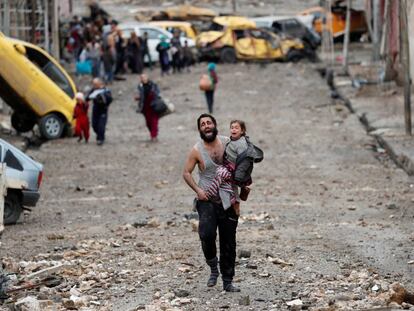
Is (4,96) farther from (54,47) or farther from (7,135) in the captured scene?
(54,47)

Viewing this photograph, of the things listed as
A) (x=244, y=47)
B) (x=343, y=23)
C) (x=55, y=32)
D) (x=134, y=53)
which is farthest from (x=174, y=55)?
(x=343, y=23)

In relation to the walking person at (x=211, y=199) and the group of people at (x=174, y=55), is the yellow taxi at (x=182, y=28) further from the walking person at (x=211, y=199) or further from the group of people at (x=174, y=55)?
the walking person at (x=211, y=199)

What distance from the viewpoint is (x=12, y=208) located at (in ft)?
57.6

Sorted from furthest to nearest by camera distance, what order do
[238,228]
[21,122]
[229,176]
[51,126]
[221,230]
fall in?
[21,122] → [51,126] → [238,228] → [221,230] → [229,176]

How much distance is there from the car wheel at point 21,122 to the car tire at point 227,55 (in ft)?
56.1

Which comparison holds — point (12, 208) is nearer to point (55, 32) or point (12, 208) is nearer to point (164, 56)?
point (55, 32)

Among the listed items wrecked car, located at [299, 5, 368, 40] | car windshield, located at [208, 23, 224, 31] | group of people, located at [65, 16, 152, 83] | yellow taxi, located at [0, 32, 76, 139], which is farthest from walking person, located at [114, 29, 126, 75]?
yellow taxi, located at [0, 32, 76, 139]

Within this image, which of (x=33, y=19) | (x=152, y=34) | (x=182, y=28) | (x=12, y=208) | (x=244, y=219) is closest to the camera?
(x=244, y=219)

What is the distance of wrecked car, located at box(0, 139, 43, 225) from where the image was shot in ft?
57.6

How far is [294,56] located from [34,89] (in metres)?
18.8

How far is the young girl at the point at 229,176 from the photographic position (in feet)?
37.9

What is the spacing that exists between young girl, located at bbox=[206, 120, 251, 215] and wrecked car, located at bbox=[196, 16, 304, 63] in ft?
107

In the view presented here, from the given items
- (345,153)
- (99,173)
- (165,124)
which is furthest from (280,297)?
(165,124)

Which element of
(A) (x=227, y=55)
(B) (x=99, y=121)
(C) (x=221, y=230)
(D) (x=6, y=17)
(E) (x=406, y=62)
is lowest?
(A) (x=227, y=55)
